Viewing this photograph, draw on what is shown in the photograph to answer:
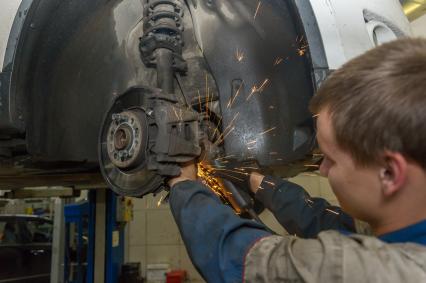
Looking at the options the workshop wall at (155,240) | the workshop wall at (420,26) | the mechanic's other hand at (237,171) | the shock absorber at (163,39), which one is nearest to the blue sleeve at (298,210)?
the mechanic's other hand at (237,171)

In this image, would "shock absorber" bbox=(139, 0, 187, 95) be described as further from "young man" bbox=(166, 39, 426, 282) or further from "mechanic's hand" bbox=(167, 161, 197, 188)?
"young man" bbox=(166, 39, 426, 282)

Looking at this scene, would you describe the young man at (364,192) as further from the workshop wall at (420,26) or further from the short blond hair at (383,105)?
the workshop wall at (420,26)

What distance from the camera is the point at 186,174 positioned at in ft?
3.06

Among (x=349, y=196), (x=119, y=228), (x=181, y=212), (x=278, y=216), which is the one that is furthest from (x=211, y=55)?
(x=119, y=228)

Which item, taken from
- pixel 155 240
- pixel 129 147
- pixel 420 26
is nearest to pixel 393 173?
pixel 129 147

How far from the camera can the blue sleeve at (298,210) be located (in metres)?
1.10

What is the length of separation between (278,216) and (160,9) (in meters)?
0.72

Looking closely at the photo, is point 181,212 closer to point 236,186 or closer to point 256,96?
point 236,186

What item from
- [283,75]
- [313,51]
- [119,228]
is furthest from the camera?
[119,228]

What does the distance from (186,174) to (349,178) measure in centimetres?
40

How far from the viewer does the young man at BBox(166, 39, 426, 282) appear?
555mm

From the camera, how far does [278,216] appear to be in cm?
116

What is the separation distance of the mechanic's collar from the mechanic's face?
0.04 m

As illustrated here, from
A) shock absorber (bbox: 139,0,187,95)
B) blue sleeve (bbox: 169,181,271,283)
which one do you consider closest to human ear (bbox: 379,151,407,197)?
blue sleeve (bbox: 169,181,271,283)
